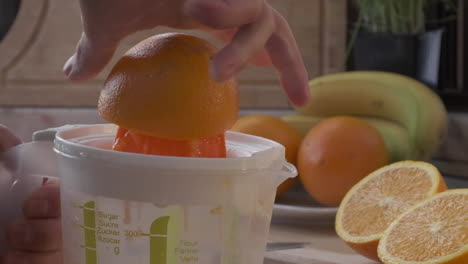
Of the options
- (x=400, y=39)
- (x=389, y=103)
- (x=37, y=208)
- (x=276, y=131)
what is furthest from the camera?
(x=400, y=39)

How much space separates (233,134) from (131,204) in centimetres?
10

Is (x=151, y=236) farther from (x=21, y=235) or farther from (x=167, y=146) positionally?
(x=21, y=235)

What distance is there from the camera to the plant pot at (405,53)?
1.13 meters

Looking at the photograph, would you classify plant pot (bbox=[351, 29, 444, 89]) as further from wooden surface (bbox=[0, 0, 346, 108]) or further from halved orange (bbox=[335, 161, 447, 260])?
halved orange (bbox=[335, 161, 447, 260])

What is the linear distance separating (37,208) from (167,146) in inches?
5.5

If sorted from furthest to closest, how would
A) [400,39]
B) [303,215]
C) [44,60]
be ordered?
[44,60]
[400,39]
[303,215]

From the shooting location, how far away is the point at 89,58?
37cm

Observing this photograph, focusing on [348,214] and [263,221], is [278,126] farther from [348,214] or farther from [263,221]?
[263,221]

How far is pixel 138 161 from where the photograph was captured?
1.10ft

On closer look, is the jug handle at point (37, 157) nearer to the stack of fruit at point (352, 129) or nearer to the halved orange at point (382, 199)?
the halved orange at point (382, 199)

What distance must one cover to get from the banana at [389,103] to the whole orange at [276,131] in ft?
0.29

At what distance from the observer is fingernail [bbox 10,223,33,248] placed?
475 mm

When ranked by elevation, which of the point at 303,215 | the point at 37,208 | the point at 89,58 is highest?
the point at 89,58

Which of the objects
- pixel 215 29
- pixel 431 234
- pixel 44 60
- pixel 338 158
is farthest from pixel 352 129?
pixel 44 60
